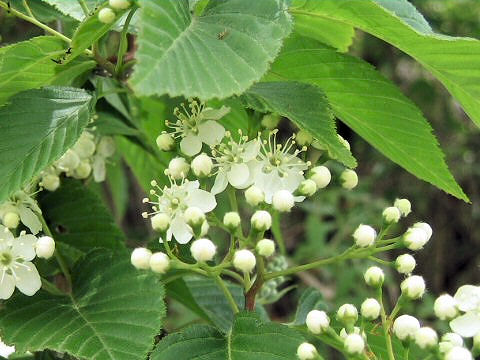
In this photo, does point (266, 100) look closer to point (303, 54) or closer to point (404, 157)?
point (303, 54)

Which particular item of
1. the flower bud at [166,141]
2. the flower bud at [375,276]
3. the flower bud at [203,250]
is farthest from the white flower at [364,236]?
the flower bud at [166,141]

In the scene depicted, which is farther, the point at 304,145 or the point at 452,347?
the point at 304,145

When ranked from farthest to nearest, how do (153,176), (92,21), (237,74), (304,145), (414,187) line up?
(414,187), (153,176), (304,145), (92,21), (237,74)

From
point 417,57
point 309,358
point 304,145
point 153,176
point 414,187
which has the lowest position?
point 414,187

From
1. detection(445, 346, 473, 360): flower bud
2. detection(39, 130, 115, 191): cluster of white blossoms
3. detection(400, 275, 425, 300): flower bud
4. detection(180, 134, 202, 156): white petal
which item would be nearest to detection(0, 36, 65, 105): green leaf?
detection(39, 130, 115, 191): cluster of white blossoms

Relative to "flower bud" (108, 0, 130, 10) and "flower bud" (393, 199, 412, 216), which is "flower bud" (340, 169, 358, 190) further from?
"flower bud" (108, 0, 130, 10)

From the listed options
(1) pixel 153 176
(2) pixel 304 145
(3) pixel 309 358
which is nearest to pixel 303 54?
(2) pixel 304 145
